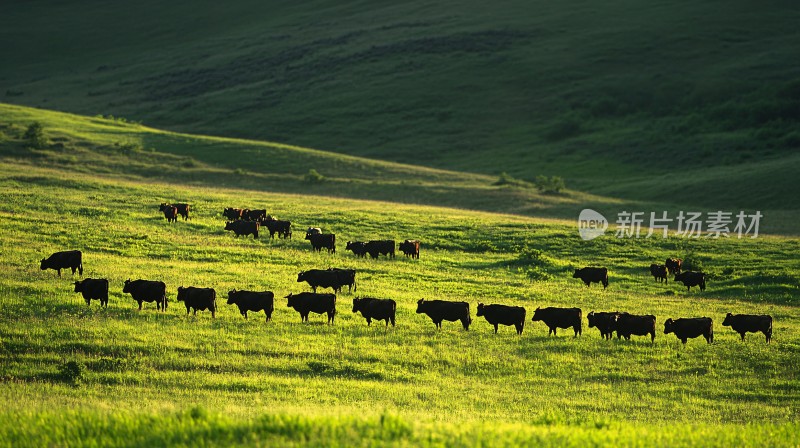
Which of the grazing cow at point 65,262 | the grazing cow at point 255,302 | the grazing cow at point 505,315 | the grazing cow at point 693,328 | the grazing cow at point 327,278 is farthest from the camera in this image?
the grazing cow at point 327,278

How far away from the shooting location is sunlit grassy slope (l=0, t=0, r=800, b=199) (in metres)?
85.3

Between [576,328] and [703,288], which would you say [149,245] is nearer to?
[576,328]

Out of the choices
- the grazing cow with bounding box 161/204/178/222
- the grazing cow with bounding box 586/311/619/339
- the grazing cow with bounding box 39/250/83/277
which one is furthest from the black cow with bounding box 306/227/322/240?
the grazing cow with bounding box 586/311/619/339

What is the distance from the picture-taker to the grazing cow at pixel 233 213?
40.0 metres

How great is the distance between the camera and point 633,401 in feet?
56.2

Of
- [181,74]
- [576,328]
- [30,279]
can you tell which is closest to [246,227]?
[30,279]

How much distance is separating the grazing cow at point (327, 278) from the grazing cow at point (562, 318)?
21.2 feet

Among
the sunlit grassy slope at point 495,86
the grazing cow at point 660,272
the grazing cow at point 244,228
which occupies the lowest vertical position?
the grazing cow at point 660,272

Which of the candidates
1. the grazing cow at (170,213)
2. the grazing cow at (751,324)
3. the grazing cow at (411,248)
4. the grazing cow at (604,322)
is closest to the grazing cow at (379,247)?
the grazing cow at (411,248)

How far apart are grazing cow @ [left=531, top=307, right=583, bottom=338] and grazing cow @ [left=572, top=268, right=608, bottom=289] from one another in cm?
825

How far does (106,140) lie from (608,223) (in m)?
39.3

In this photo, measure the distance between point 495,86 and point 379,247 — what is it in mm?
82721

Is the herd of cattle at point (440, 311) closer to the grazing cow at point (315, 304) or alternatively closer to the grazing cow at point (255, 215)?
the grazing cow at point (315, 304)

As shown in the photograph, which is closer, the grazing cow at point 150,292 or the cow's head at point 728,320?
the grazing cow at point 150,292
